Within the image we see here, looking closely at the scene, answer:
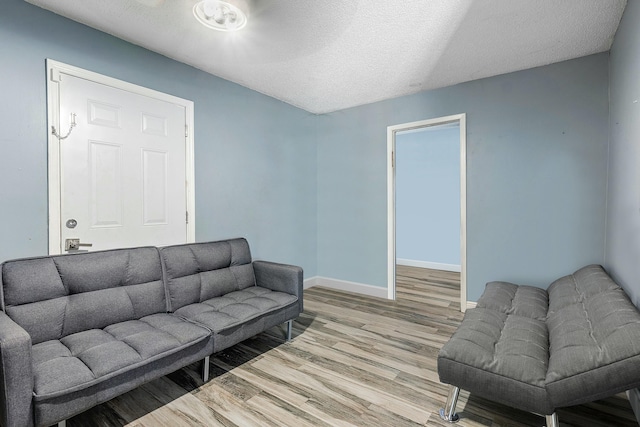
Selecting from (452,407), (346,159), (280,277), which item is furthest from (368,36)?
(452,407)

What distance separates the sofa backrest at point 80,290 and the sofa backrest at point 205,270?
0.09m

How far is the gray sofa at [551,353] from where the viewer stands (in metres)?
1.28

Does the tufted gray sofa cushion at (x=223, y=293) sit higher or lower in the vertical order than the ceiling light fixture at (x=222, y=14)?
lower

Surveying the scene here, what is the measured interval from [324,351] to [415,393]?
81 centimetres

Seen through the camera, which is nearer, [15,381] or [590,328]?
[15,381]

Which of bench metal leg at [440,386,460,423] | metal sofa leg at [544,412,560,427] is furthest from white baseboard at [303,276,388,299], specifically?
metal sofa leg at [544,412,560,427]

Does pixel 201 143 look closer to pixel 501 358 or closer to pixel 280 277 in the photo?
pixel 280 277

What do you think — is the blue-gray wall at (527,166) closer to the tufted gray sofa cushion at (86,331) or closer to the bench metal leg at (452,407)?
the bench metal leg at (452,407)

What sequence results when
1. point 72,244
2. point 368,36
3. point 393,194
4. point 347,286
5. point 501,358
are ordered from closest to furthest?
1. point 501,358
2. point 72,244
3. point 368,36
4. point 393,194
5. point 347,286

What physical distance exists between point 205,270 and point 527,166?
10.6 ft

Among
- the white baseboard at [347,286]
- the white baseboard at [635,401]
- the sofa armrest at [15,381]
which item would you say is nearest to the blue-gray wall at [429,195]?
the white baseboard at [347,286]

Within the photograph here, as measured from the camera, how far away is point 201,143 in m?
3.01

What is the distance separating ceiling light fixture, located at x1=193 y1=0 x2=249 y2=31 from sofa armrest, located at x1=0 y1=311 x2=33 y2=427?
2.06 metres

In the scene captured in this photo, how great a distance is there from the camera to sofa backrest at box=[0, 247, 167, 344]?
1.73 meters
